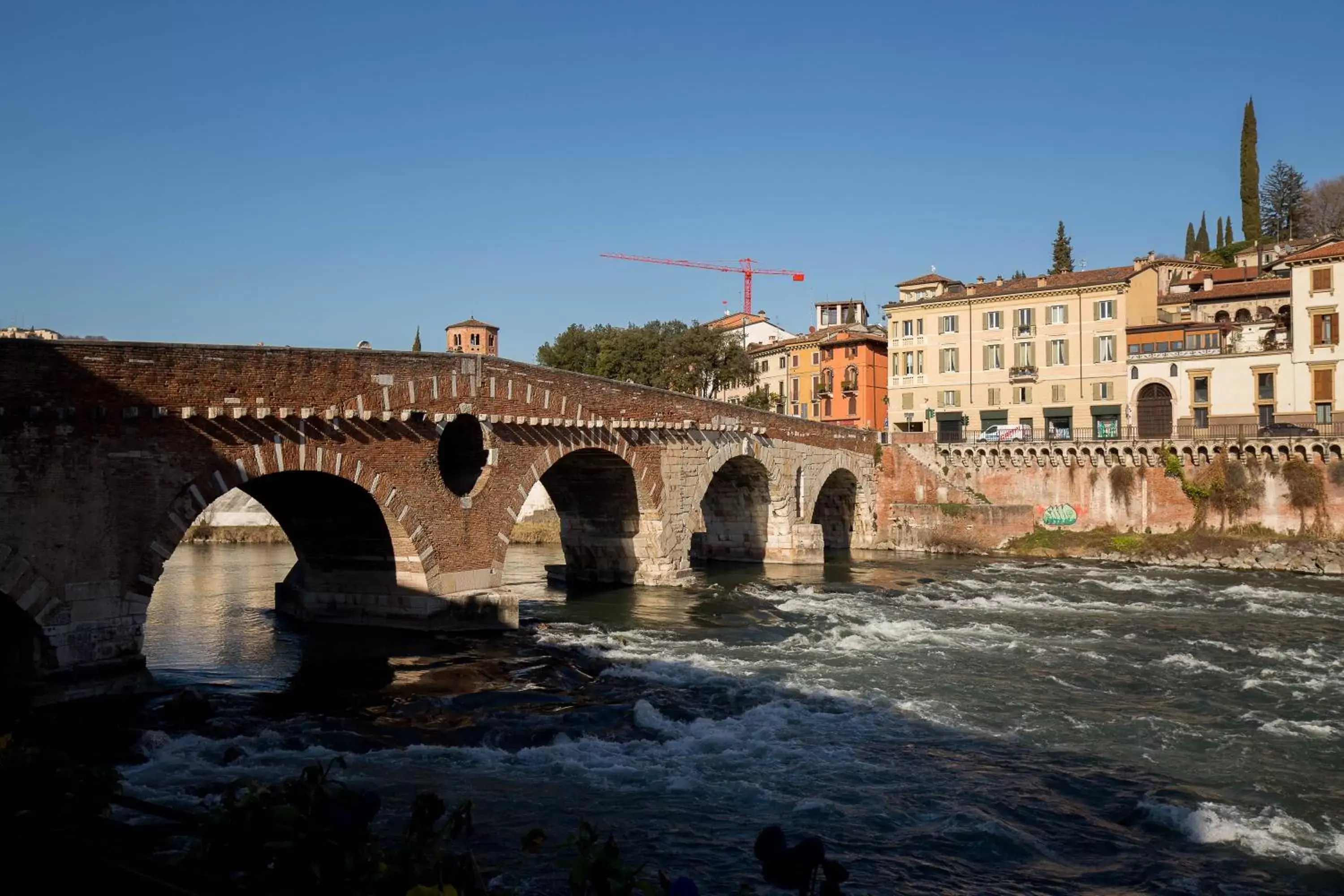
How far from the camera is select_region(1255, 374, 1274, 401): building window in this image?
53.2 m

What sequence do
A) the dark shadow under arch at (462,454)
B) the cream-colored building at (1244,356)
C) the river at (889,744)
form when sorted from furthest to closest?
the cream-colored building at (1244,356), the dark shadow under arch at (462,454), the river at (889,744)

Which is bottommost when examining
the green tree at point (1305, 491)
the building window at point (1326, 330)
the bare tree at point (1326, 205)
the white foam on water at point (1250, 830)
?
the white foam on water at point (1250, 830)

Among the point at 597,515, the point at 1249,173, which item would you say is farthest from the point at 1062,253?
the point at 597,515

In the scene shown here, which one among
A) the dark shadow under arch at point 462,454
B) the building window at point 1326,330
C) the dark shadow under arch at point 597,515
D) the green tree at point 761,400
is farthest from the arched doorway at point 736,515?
the building window at point 1326,330

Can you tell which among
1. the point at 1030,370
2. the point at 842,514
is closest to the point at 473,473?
the point at 842,514

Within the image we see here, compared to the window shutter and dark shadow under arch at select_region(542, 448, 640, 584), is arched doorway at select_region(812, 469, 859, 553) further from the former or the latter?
the window shutter

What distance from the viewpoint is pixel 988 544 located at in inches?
2023

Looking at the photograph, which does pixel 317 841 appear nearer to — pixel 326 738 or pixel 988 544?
pixel 326 738

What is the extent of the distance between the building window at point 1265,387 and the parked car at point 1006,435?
1125 cm

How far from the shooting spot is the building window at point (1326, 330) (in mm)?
50062

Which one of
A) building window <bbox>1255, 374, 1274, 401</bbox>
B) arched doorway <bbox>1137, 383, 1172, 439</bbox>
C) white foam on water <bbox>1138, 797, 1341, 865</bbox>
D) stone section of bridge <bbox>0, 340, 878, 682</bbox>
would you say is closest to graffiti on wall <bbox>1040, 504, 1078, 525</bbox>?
arched doorway <bbox>1137, 383, 1172, 439</bbox>

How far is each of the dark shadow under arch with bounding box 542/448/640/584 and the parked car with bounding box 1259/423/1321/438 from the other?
3028 cm

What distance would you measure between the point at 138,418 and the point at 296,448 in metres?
3.35

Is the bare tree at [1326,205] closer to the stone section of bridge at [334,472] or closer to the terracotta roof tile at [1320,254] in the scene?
the terracotta roof tile at [1320,254]
